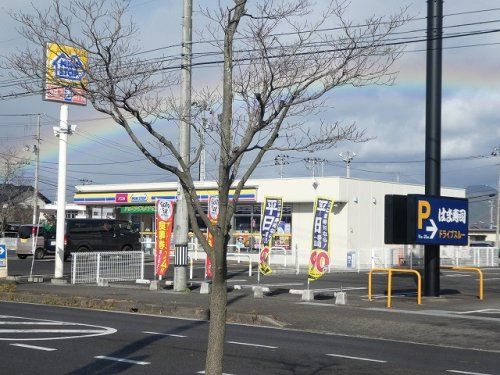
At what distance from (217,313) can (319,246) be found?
54.9ft

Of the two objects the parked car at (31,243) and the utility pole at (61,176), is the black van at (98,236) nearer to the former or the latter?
the parked car at (31,243)

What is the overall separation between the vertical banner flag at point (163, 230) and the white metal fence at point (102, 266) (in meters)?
1.75

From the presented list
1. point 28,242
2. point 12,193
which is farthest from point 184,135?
point 12,193

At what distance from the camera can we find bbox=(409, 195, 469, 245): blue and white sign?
64.1ft

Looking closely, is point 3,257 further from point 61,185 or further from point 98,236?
point 98,236

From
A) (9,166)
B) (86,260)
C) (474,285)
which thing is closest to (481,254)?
(474,285)

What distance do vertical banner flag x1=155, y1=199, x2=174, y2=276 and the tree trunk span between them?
19416 mm

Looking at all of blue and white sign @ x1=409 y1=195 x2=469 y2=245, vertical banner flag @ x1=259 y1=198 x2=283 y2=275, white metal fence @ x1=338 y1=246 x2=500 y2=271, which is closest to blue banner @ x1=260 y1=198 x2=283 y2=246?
vertical banner flag @ x1=259 y1=198 x2=283 y2=275

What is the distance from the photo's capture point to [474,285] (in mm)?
27875

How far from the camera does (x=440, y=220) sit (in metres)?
20.1

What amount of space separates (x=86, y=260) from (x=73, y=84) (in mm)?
19568

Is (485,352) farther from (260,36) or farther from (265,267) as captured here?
(265,267)

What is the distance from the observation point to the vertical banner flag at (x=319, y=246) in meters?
22.0

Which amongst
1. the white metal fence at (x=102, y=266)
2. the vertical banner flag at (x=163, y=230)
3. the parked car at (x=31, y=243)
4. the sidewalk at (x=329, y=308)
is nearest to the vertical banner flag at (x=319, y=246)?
the sidewalk at (x=329, y=308)
